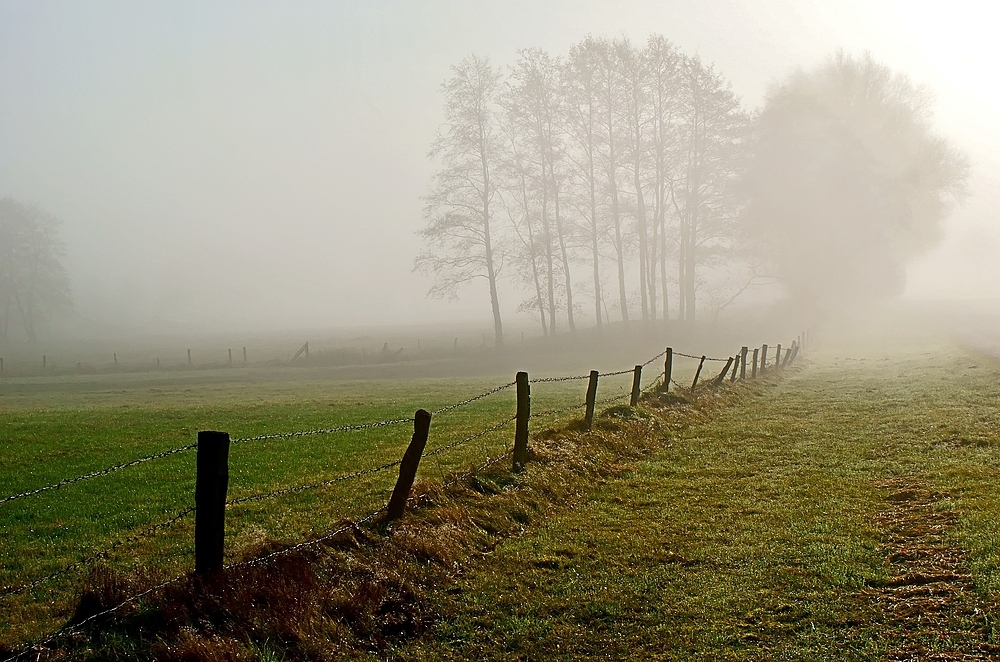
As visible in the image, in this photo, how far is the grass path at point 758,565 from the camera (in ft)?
18.9

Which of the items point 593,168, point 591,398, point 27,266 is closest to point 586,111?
point 593,168

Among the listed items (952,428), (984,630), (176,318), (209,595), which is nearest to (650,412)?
(952,428)

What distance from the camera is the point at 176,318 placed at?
15975 cm

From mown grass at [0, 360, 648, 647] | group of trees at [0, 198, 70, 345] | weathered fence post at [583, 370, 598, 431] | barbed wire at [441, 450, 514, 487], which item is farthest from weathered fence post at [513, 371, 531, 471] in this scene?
group of trees at [0, 198, 70, 345]

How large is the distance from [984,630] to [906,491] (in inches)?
182

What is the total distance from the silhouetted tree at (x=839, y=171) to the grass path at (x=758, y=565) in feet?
138

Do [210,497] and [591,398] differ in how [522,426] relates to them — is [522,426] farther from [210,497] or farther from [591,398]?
[210,497]

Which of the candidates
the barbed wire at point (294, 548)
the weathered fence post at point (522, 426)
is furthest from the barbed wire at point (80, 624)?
the weathered fence post at point (522, 426)

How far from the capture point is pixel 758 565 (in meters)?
7.31

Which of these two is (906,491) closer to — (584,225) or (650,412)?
(650,412)

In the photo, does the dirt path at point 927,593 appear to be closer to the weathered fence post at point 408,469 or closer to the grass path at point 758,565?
the grass path at point 758,565

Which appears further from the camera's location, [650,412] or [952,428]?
[650,412]

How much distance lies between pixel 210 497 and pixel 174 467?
27.6ft

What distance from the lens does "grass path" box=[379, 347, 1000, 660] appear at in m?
5.75
